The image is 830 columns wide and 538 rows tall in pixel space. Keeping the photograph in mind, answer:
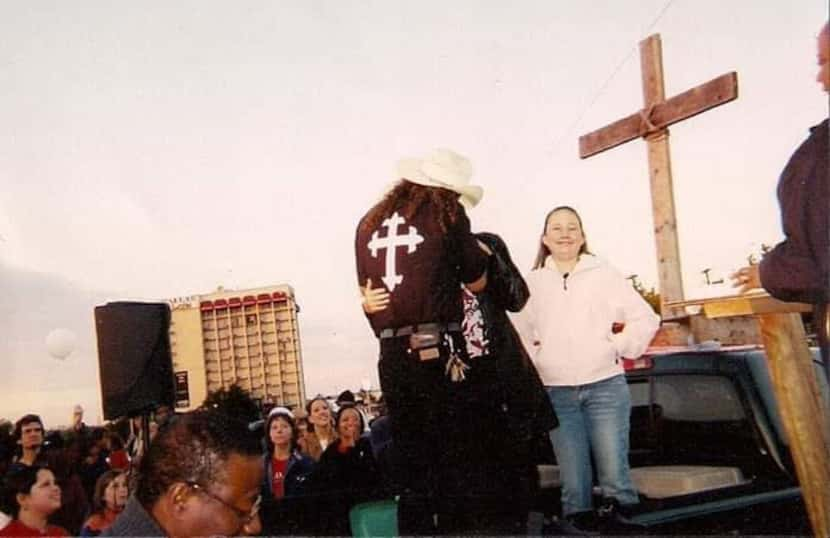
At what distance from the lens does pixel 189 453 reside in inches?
74.7

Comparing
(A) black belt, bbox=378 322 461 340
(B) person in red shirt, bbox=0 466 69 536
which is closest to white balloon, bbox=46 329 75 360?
(B) person in red shirt, bbox=0 466 69 536

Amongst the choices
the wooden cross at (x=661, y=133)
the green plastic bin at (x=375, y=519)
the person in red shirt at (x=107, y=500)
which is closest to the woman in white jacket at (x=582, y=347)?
the wooden cross at (x=661, y=133)

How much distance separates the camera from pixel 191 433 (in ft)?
6.30

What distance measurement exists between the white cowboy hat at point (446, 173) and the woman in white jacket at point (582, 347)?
8.6 inches

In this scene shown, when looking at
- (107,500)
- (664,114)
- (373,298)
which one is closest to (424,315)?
(373,298)

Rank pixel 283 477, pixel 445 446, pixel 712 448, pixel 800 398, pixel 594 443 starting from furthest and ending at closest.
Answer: pixel 283 477 → pixel 445 446 → pixel 594 443 → pixel 712 448 → pixel 800 398

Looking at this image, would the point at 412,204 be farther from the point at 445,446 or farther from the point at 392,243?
the point at 445,446

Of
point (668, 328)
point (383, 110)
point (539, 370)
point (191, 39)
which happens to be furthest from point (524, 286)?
point (191, 39)

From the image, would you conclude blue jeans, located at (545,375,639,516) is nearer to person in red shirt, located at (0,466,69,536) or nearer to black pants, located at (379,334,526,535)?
black pants, located at (379,334,526,535)

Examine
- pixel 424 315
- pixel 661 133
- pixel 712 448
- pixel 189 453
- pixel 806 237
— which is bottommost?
pixel 712 448

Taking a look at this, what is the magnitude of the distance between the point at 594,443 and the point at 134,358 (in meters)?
1.35

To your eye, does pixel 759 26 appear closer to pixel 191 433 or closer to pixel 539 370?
pixel 539 370

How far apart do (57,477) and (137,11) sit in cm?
146

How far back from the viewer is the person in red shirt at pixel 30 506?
2762 millimetres
